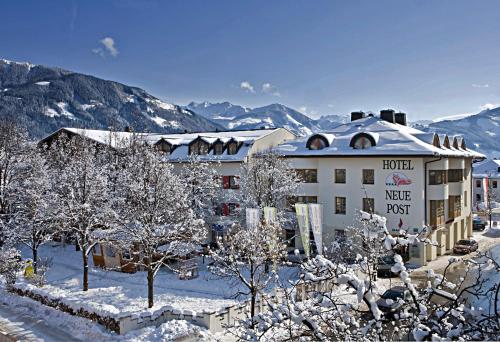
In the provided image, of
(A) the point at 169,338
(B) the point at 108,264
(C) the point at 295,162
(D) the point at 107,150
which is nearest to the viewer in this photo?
(A) the point at 169,338

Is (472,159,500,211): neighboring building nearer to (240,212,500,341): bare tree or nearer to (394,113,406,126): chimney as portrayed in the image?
(394,113,406,126): chimney

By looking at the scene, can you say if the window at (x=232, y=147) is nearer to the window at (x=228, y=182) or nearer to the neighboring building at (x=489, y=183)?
the window at (x=228, y=182)

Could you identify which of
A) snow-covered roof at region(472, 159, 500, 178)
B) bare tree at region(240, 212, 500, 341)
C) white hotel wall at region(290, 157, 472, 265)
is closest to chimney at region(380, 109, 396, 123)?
white hotel wall at region(290, 157, 472, 265)

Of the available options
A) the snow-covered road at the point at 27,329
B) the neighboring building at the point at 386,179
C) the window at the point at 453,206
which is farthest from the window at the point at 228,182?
the snow-covered road at the point at 27,329

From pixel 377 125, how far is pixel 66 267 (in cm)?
2811

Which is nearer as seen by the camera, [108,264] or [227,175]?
[108,264]

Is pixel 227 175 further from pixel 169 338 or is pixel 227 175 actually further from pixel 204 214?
pixel 169 338

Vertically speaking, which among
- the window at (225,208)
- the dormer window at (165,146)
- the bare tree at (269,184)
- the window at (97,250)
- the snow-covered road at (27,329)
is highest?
the dormer window at (165,146)

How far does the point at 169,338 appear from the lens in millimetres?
17078

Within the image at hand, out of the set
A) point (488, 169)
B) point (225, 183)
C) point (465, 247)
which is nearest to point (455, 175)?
point (465, 247)

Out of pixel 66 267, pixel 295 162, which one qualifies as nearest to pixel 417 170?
pixel 295 162

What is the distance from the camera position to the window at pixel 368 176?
109 feet

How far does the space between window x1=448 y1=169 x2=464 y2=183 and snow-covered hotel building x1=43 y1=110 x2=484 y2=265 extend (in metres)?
0.09

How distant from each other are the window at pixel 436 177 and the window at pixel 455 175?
3.56m
